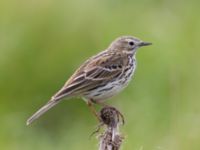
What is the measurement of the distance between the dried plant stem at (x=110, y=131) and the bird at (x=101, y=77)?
1012 millimetres

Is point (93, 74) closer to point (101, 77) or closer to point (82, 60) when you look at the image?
point (101, 77)

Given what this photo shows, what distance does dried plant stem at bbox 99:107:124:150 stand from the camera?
625cm

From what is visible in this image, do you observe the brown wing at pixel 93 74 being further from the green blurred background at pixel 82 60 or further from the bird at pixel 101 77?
the green blurred background at pixel 82 60

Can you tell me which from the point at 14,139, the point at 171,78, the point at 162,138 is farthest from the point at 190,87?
the point at 14,139

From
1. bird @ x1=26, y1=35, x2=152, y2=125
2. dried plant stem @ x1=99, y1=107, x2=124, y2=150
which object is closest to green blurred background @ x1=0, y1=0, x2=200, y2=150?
bird @ x1=26, y1=35, x2=152, y2=125

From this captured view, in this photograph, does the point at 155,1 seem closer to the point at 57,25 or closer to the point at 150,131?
the point at 57,25

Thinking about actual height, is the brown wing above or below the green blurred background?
below

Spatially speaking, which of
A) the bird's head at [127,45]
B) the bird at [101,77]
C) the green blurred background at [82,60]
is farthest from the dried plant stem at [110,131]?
the green blurred background at [82,60]

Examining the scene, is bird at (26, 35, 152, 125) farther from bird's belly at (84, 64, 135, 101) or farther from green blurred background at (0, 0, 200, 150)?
green blurred background at (0, 0, 200, 150)

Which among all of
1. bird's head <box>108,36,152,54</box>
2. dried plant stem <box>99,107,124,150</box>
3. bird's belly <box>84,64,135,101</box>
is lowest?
dried plant stem <box>99,107,124,150</box>

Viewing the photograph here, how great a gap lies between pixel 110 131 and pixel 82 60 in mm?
5084

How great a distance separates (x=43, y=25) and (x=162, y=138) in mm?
3041

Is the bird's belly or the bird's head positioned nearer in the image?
the bird's belly

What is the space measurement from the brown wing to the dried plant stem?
104 centimetres
